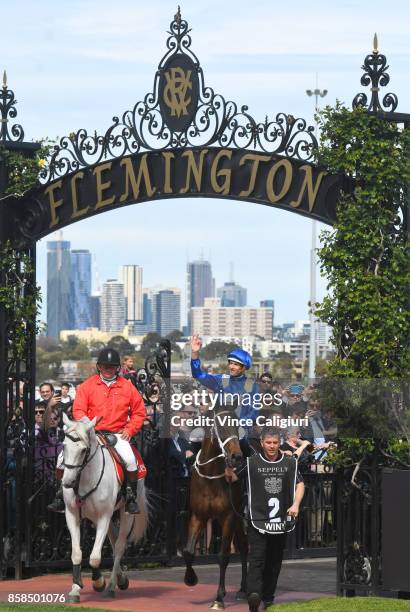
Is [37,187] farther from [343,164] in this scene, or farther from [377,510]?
[377,510]

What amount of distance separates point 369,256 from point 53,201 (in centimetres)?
350

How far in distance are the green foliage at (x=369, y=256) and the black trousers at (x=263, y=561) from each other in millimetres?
1998

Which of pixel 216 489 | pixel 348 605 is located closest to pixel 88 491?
pixel 216 489

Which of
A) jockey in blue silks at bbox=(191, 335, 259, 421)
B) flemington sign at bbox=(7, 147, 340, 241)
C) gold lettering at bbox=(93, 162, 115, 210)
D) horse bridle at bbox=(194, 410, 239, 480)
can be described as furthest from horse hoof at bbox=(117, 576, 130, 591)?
gold lettering at bbox=(93, 162, 115, 210)

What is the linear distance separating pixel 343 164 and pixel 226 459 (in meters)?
3.04

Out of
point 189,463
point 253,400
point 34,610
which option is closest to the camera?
point 34,610

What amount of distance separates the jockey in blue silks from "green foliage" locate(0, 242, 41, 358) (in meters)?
2.10

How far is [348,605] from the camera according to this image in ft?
41.8

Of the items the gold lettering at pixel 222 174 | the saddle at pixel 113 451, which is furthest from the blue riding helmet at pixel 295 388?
the saddle at pixel 113 451

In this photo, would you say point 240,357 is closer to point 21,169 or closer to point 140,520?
point 140,520

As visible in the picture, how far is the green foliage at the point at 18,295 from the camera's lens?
15.0 metres

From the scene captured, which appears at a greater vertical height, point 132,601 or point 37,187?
point 37,187

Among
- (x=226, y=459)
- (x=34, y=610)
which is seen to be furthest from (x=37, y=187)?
(x=34, y=610)

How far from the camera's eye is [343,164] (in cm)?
1394
